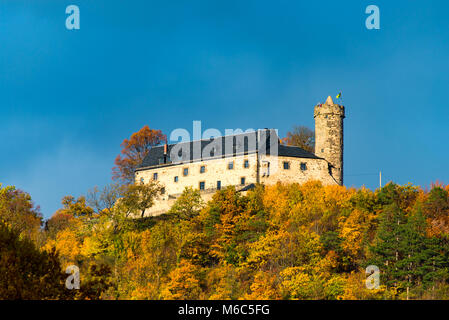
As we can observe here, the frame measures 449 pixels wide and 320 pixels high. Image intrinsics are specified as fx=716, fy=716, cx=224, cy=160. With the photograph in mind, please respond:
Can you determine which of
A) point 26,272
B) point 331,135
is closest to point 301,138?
point 331,135

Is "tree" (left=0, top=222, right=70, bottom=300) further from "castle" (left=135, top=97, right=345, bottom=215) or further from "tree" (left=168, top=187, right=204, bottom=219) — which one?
"castle" (left=135, top=97, right=345, bottom=215)

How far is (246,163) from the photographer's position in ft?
228

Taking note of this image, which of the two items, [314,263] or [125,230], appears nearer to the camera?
[314,263]

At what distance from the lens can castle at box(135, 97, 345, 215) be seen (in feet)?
227

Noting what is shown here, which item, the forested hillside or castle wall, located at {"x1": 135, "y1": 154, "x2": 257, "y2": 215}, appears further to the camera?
castle wall, located at {"x1": 135, "y1": 154, "x2": 257, "y2": 215}

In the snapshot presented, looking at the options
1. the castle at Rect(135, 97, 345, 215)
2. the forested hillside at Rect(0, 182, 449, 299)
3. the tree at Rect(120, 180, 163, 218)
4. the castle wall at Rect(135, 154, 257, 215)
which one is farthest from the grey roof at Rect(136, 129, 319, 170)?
the forested hillside at Rect(0, 182, 449, 299)

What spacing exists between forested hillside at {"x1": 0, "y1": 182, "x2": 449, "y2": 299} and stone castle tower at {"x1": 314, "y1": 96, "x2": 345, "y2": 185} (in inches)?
285

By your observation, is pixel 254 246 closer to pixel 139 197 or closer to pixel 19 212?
pixel 139 197

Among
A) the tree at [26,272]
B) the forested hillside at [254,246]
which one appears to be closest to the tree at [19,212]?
the forested hillside at [254,246]

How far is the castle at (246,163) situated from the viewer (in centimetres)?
6906
